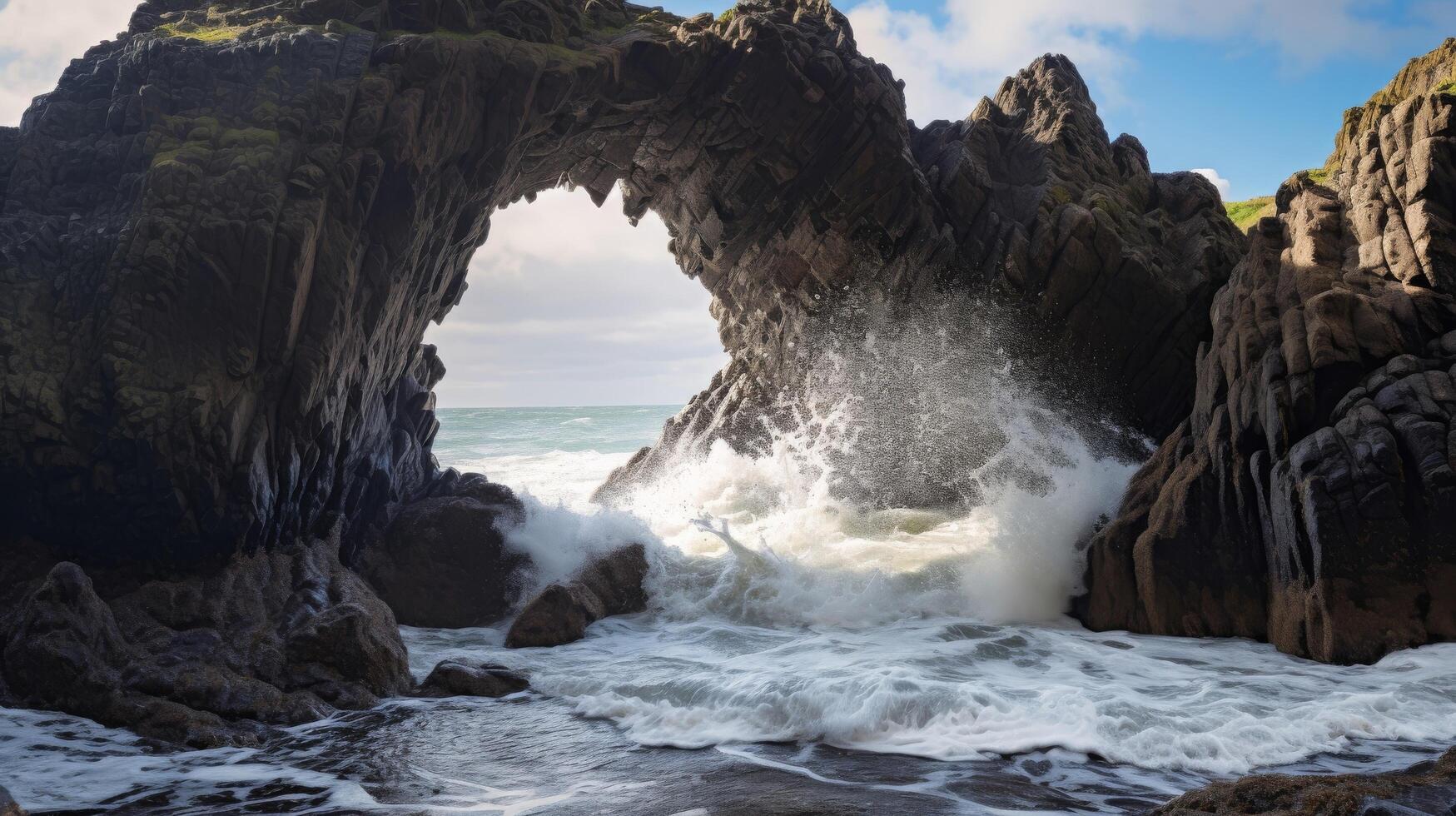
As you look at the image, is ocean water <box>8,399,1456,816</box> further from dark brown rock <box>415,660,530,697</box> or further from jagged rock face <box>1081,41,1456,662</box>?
jagged rock face <box>1081,41,1456,662</box>

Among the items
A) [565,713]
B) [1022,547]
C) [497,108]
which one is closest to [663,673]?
[565,713]

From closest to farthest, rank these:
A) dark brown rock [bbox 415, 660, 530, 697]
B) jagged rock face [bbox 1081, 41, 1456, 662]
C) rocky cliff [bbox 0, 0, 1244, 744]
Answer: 1. jagged rock face [bbox 1081, 41, 1456, 662]
2. dark brown rock [bbox 415, 660, 530, 697]
3. rocky cliff [bbox 0, 0, 1244, 744]

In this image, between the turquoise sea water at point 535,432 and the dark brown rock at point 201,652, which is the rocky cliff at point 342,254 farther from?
the turquoise sea water at point 535,432

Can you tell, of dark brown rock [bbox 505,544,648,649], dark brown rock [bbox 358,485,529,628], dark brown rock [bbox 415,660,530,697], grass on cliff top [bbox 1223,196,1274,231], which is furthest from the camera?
grass on cliff top [bbox 1223,196,1274,231]

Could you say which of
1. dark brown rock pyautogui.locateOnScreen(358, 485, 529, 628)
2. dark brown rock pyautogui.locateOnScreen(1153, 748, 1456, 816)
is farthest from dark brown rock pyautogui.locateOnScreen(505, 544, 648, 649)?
dark brown rock pyautogui.locateOnScreen(1153, 748, 1456, 816)

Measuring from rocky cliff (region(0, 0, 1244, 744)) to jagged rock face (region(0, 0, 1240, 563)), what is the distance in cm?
5

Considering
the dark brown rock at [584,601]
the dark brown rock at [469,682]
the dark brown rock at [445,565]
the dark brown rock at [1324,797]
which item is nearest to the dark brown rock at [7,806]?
the dark brown rock at [469,682]

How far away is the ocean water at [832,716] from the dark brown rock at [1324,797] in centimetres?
125

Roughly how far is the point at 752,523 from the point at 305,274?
1077cm

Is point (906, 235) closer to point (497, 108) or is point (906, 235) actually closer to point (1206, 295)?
point (1206, 295)

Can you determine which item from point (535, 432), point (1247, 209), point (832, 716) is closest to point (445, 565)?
point (832, 716)

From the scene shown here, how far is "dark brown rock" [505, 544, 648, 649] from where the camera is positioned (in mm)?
13289

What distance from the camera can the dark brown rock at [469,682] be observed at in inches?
411

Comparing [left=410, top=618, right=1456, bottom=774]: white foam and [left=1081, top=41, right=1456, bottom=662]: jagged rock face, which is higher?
[left=1081, top=41, right=1456, bottom=662]: jagged rock face
